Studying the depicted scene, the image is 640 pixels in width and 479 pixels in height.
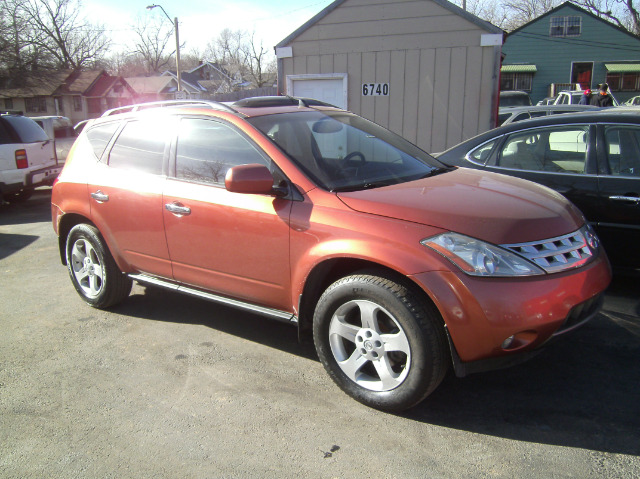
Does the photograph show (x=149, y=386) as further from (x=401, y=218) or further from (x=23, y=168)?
(x=23, y=168)

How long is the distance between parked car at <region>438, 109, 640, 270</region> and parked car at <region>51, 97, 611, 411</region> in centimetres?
105

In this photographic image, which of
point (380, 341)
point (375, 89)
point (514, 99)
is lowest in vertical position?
point (380, 341)

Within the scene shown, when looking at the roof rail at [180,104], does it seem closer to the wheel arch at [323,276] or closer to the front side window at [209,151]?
the front side window at [209,151]

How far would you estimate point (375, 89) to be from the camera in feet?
31.4

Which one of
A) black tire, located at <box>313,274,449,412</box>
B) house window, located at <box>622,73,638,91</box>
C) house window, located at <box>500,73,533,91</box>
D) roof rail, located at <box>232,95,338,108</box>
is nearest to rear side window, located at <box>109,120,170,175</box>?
roof rail, located at <box>232,95,338,108</box>

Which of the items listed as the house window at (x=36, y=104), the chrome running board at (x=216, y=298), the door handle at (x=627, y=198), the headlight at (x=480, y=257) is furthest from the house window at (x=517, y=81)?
the house window at (x=36, y=104)

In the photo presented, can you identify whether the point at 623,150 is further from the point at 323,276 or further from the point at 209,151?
the point at 209,151

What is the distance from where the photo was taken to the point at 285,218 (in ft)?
10.8

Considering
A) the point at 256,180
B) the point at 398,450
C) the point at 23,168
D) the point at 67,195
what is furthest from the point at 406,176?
the point at 23,168

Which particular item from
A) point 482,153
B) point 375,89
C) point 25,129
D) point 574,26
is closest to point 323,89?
point 375,89

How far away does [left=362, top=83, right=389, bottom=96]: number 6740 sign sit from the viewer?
9500mm

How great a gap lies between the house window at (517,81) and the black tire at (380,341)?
115 feet

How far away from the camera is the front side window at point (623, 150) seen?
433 cm

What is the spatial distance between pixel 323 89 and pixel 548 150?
5.92 m
